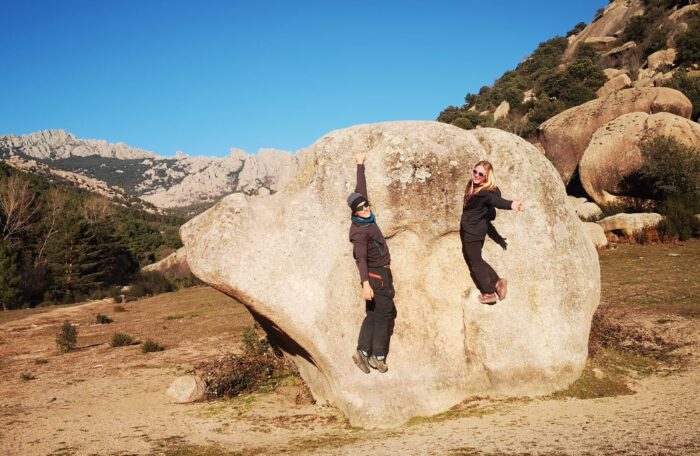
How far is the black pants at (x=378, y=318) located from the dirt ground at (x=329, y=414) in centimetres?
104

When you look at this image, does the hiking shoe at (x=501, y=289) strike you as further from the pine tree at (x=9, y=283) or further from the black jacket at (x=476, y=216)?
the pine tree at (x=9, y=283)

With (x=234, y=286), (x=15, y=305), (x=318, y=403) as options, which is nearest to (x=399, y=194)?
(x=234, y=286)

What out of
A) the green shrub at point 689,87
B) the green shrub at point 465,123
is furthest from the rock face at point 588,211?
the green shrub at point 465,123

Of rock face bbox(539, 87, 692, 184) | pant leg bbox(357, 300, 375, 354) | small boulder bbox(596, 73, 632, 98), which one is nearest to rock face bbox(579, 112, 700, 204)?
rock face bbox(539, 87, 692, 184)

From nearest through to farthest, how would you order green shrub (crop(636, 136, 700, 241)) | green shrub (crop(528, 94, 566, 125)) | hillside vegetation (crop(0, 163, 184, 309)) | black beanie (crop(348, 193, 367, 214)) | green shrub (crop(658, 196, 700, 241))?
black beanie (crop(348, 193, 367, 214)) < green shrub (crop(658, 196, 700, 241)) < green shrub (crop(636, 136, 700, 241)) < hillside vegetation (crop(0, 163, 184, 309)) < green shrub (crop(528, 94, 566, 125))

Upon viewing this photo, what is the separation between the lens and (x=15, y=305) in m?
30.6

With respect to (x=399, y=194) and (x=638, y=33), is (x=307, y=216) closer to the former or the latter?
(x=399, y=194)

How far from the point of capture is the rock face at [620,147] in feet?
76.2

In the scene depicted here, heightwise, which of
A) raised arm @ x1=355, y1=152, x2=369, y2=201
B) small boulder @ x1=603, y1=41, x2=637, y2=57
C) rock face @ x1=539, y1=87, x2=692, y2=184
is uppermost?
small boulder @ x1=603, y1=41, x2=637, y2=57

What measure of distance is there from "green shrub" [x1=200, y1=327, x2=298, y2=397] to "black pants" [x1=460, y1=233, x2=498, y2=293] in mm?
3773

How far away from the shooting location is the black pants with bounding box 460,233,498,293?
20.3 feet

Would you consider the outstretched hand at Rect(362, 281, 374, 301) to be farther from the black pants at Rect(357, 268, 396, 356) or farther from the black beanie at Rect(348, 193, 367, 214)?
the black beanie at Rect(348, 193, 367, 214)

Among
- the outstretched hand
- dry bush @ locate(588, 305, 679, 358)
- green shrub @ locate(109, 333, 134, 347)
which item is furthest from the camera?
green shrub @ locate(109, 333, 134, 347)

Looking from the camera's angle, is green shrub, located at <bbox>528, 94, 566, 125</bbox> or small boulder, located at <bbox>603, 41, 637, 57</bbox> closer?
green shrub, located at <bbox>528, 94, 566, 125</bbox>
